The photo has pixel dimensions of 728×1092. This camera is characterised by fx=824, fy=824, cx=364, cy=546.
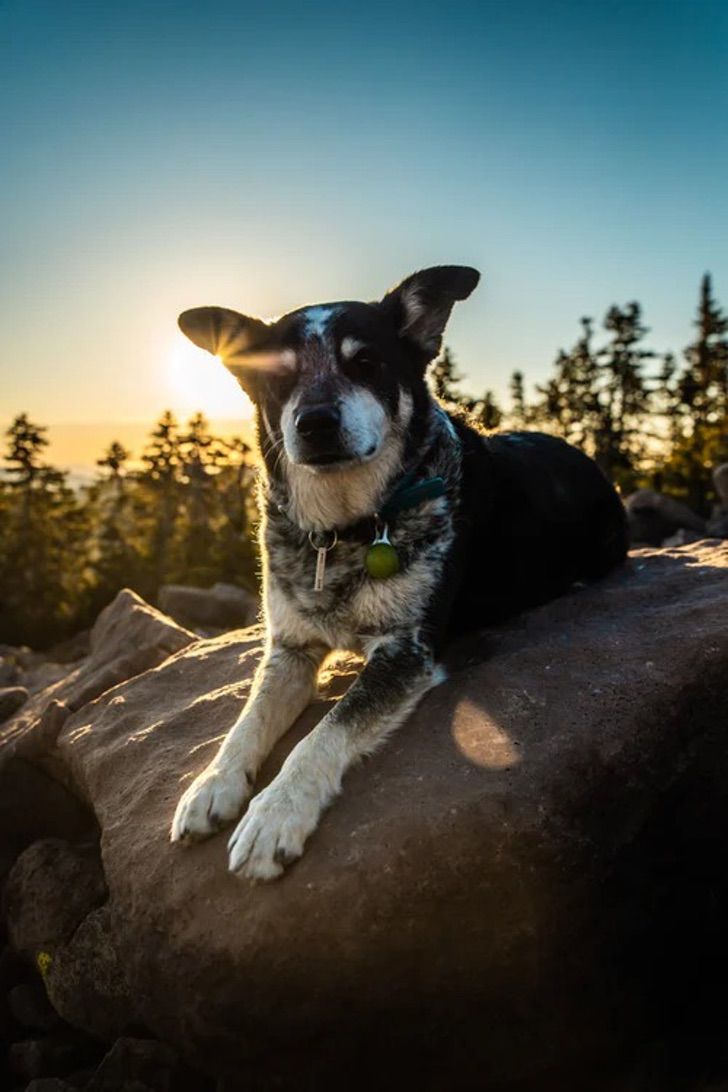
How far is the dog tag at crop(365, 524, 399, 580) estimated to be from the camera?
17.9ft

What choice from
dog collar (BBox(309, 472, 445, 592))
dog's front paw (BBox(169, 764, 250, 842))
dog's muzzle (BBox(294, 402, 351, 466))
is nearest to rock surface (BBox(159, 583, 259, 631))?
dog collar (BBox(309, 472, 445, 592))

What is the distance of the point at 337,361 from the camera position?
555cm

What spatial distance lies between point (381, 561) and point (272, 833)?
6.41ft

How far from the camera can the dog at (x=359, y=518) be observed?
16.7ft

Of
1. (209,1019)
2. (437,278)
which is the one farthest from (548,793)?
(437,278)

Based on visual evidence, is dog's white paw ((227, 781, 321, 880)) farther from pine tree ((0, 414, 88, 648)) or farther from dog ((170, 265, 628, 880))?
pine tree ((0, 414, 88, 648))

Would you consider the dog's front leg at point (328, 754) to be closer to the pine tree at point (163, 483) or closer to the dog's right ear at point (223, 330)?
the dog's right ear at point (223, 330)

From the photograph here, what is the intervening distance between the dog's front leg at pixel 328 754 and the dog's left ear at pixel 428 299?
2216 millimetres

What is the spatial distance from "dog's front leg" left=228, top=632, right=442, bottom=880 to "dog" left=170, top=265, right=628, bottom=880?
1 centimetres

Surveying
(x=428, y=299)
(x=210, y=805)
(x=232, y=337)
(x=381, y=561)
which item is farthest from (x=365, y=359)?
(x=210, y=805)

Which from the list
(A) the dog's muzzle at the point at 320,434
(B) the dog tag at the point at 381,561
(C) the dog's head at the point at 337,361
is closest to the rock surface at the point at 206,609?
(C) the dog's head at the point at 337,361

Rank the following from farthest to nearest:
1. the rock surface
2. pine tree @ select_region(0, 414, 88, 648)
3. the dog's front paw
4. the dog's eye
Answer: pine tree @ select_region(0, 414, 88, 648), the rock surface, the dog's eye, the dog's front paw

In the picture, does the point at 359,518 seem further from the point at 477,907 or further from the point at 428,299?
the point at 477,907

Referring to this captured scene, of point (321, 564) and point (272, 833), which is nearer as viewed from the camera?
point (272, 833)
